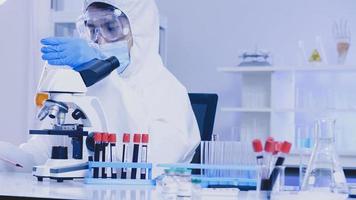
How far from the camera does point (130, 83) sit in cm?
205

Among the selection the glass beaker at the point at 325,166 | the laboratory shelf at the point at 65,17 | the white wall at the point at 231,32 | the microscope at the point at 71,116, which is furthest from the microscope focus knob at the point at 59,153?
the white wall at the point at 231,32

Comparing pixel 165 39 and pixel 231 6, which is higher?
pixel 231 6

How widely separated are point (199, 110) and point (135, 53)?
20.9 inches

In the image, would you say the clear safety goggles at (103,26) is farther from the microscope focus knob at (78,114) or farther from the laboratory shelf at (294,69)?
the laboratory shelf at (294,69)

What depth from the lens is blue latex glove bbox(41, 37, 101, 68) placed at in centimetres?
171

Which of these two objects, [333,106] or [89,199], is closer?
[89,199]

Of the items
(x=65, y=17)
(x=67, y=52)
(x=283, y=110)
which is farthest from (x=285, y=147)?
(x=283, y=110)

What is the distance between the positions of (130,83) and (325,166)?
0.93 meters

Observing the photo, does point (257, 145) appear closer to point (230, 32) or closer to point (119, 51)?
point (119, 51)

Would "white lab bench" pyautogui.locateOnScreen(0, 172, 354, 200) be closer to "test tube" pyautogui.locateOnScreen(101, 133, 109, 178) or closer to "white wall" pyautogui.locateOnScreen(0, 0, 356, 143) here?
"test tube" pyautogui.locateOnScreen(101, 133, 109, 178)

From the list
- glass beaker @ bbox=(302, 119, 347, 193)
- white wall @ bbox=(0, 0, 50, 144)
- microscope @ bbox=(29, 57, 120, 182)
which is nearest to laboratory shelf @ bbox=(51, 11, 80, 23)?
white wall @ bbox=(0, 0, 50, 144)

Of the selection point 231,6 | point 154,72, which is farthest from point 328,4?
point 154,72

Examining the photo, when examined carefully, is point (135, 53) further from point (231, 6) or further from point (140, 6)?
point (231, 6)

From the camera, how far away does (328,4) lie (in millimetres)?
4059
